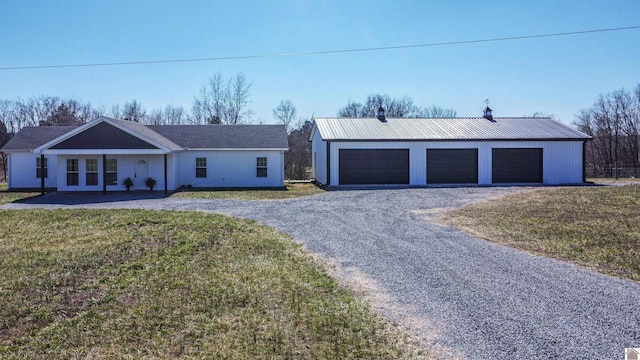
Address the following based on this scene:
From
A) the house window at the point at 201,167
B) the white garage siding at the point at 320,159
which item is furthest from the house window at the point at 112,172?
the white garage siding at the point at 320,159

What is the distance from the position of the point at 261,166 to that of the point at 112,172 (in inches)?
295

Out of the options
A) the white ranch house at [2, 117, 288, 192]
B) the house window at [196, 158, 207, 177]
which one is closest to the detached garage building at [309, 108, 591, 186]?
the white ranch house at [2, 117, 288, 192]

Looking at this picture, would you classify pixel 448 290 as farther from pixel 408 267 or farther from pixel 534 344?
pixel 534 344

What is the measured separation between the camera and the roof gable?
829 inches

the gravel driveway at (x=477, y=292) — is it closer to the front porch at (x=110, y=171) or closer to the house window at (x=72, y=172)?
the front porch at (x=110, y=171)

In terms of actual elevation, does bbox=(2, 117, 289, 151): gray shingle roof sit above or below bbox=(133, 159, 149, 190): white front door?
above

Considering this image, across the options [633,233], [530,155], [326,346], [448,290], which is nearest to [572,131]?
[530,155]

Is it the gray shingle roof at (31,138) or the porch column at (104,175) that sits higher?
the gray shingle roof at (31,138)

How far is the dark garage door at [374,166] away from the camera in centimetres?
2553

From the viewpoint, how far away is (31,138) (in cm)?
2611

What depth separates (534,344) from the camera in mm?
4035

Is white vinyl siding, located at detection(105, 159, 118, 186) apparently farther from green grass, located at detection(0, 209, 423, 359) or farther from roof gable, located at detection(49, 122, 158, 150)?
green grass, located at detection(0, 209, 423, 359)

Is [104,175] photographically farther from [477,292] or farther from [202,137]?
[477,292]

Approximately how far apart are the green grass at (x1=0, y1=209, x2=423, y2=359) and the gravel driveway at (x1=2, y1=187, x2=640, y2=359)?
48 cm
